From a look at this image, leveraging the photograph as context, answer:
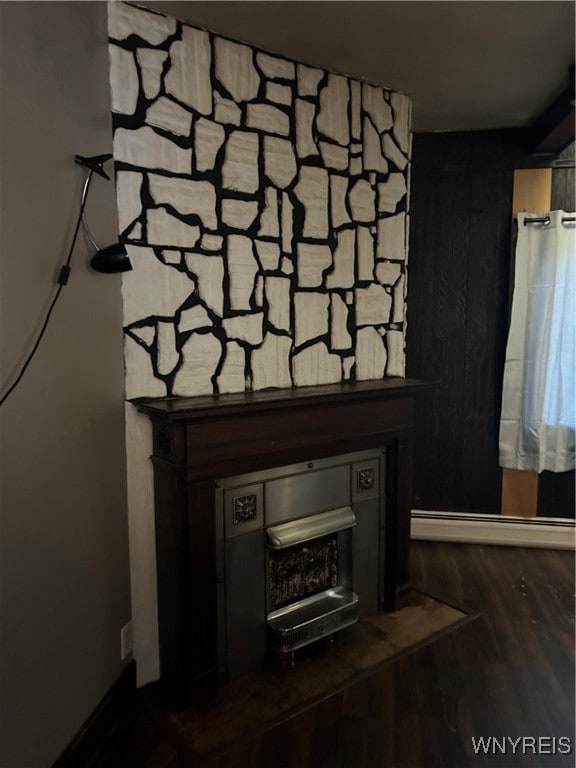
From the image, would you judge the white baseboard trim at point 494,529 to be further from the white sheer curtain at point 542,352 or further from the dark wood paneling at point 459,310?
the white sheer curtain at point 542,352

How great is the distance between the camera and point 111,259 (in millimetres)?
1729

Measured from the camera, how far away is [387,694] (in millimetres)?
2121

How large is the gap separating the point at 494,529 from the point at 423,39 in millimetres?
2839

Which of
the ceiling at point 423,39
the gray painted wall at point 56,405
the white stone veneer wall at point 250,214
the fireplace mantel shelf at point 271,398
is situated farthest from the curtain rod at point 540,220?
the gray painted wall at point 56,405

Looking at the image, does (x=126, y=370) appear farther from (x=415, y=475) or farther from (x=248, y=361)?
(x=415, y=475)

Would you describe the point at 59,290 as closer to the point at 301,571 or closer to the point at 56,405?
the point at 56,405

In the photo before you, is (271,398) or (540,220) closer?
(271,398)

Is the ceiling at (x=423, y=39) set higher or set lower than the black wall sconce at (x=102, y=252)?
higher

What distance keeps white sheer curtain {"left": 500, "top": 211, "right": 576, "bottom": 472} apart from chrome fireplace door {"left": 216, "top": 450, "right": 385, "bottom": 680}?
1.29 meters

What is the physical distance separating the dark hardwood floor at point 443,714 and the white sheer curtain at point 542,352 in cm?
100

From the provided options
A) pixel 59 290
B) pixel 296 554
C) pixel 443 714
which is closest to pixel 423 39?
pixel 59 290

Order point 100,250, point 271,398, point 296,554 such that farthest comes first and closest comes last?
point 296,554
point 271,398
point 100,250

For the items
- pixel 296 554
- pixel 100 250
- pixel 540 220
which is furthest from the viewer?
pixel 540 220

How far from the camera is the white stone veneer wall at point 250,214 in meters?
2.00
